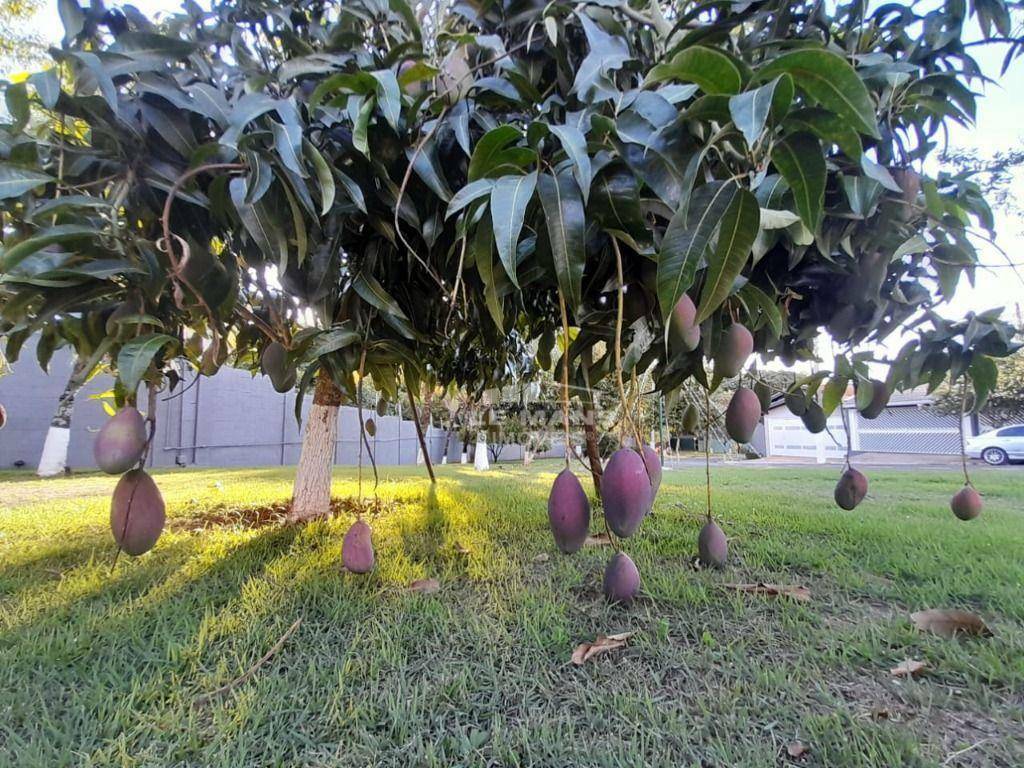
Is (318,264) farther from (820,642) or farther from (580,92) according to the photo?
(820,642)

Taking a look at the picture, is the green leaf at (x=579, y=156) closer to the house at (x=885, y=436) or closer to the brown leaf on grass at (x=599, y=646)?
the brown leaf on grass at (x=599, y=646)

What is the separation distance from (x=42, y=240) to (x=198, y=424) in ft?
37.5

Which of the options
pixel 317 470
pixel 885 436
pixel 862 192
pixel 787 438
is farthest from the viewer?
pixel 787 438

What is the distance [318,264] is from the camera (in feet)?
3.25

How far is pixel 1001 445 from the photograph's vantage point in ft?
43.1

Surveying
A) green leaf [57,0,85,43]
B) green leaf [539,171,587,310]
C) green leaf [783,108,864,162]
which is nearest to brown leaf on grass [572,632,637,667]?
green leaf [539,171,587,310]

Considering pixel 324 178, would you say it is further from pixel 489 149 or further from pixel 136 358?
pixel 136 358

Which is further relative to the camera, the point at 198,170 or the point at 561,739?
the point at 561,739

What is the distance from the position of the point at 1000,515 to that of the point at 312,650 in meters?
4.40

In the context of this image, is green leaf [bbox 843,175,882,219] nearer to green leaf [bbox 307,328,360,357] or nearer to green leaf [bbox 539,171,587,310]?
green leaf [bbox 539,171,587,310]

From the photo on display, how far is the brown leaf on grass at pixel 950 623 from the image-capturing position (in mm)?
1558

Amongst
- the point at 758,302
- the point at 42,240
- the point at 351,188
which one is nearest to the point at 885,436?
the point at 758,302

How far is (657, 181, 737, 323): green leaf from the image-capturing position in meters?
0.56

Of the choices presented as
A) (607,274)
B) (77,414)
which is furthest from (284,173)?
(77,414)
